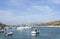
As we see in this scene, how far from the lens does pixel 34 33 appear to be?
284 feet
